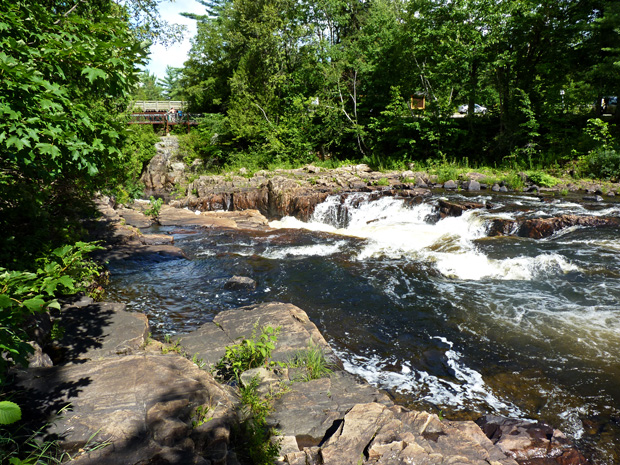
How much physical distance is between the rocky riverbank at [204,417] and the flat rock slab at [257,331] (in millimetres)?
43

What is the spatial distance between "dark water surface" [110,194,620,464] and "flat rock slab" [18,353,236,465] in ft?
8.01

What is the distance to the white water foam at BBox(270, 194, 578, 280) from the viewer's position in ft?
28.9

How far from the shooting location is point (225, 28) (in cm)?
3039

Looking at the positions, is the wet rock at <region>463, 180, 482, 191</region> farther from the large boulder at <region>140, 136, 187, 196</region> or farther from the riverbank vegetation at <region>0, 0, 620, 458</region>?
the large boulder at <region>140, 136, 187, 196</region>

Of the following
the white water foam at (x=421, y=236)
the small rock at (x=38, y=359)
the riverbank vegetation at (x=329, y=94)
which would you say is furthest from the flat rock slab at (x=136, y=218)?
the small rock at (x=38, y=359)

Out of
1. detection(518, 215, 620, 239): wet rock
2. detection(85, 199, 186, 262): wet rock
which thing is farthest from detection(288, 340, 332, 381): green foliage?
detection(518, 215, 620, 239): wet rock

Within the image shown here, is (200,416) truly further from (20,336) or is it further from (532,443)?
(532,443)

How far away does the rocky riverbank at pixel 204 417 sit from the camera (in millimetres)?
2965

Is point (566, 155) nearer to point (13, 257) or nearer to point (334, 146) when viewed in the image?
point (334, 146)

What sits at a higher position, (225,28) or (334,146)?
(225,28)

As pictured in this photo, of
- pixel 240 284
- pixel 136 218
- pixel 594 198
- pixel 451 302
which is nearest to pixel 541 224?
pixel 594 198

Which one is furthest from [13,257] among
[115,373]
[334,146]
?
[334,146]

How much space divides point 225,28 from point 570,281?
30734 mm

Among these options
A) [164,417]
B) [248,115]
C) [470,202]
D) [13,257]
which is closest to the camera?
[164,417]
